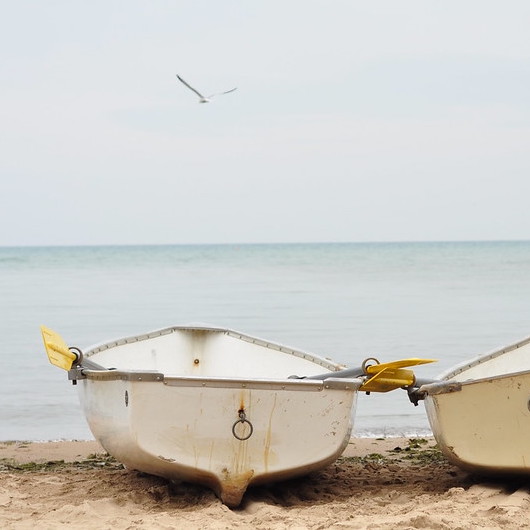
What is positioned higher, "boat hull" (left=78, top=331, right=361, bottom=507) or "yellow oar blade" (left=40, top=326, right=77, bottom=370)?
"yellow oar blade" (left=40, top=326, right=77, bottom=370)

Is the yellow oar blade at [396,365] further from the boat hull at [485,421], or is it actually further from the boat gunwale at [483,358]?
the boat gunwale at [483,358]

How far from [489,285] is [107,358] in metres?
26.8

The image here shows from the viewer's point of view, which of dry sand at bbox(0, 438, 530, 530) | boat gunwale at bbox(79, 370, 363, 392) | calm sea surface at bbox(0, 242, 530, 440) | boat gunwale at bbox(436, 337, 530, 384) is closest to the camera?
dry sand at bbox(0, 438, 530, 530)

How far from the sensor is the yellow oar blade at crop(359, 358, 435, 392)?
259 inches

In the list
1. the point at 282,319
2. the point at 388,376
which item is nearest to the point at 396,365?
the point at 388,376

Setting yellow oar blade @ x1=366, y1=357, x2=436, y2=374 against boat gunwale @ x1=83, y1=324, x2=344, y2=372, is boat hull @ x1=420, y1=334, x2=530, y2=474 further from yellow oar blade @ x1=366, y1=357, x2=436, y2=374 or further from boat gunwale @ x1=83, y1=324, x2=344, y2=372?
boat gunwale @ x1=83, y1=324, x2=344, y2=372

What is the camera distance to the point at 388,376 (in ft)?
21.8

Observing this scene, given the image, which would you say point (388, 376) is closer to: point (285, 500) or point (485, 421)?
point (485, 421)

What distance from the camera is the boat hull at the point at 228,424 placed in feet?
19.4

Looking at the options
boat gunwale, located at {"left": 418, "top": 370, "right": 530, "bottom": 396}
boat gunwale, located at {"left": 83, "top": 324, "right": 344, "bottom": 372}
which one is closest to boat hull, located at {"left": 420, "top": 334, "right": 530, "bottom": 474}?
boat gunwale, located at {"left": 418, "top": 370, "right": 530, "bottom": 396}

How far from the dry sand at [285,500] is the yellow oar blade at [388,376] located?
2.08 feet

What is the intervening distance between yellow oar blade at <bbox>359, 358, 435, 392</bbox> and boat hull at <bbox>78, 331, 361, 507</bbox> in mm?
409

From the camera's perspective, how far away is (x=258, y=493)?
639 cm

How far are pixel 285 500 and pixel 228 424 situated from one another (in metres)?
0.77
